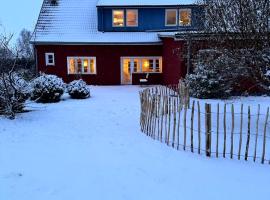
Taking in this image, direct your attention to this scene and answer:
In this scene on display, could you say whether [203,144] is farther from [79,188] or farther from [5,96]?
[5,96]

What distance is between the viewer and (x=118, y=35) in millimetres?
25469

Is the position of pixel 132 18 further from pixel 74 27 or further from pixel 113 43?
pixel 74 27

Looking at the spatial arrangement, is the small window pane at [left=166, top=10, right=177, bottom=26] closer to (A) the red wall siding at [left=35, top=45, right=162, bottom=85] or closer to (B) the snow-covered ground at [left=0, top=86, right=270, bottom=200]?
(A) the red wall siding at [left=35, top=45, right=162, bottom=85]

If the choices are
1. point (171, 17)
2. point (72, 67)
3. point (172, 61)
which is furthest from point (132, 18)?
point (172, 61)

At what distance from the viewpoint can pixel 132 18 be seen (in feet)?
85.3

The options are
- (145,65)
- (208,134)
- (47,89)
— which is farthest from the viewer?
(145,65)

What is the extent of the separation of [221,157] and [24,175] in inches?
177

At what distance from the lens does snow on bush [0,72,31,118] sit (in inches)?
521

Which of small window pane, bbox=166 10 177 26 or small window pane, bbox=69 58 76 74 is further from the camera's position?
small window pane, bbox=69 58 76 74

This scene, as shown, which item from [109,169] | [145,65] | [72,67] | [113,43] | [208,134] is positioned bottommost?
[109,169]

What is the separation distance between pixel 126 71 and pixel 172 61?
502 centimetres

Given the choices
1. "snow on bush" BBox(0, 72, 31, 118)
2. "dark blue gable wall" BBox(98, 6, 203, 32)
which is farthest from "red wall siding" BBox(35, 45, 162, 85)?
"snow on bush" BBox(0, 72, 31, 118)

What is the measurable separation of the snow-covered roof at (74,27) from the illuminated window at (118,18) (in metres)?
0.77

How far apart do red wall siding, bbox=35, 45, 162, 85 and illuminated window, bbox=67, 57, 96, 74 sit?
292 mm
